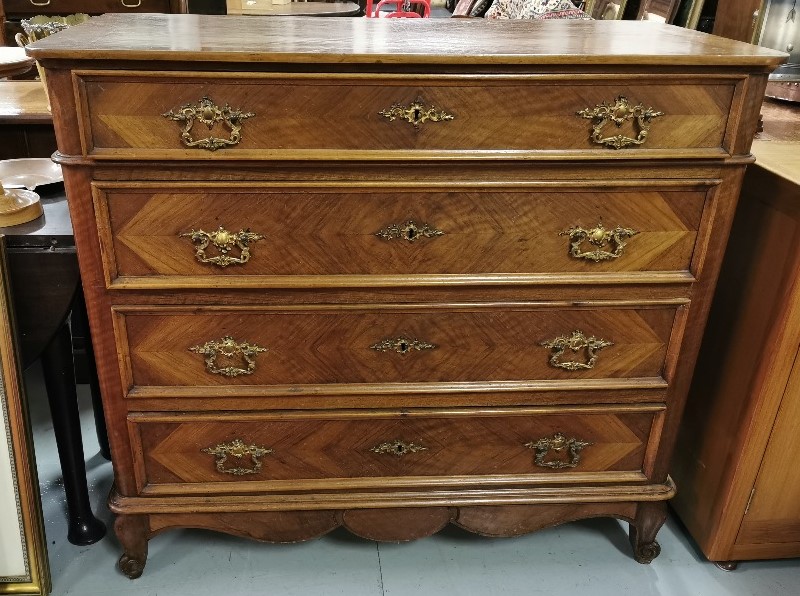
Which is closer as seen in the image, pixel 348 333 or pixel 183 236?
pixel 183 236

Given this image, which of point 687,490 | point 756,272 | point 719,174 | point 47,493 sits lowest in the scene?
point 47,493

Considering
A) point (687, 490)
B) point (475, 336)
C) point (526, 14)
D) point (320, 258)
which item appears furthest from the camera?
point (526, 14)

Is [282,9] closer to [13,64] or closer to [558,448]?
[13,64]

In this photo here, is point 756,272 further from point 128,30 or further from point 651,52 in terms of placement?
point 128,30

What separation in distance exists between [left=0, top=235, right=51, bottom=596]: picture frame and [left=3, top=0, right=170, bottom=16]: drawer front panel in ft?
10.3

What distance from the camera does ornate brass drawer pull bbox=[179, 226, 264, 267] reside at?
50.2 inches

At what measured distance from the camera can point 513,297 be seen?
139 centimetres

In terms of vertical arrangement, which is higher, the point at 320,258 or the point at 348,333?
the point at 320,258

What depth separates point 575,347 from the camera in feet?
4.72

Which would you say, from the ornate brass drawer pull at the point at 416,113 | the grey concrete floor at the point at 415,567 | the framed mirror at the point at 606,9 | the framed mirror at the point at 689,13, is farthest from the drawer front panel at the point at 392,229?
the framed mirror at the point at 606,9

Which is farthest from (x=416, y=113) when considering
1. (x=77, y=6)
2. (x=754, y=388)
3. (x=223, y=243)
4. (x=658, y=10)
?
(x=77, y=6)

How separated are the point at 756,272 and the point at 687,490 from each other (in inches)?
23.2

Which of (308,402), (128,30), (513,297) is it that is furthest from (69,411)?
(513,297)

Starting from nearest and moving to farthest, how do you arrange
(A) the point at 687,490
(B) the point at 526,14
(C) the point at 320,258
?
1. (C) the point at 320,258
2. (A) the point at 687,490
3. (B) the point at 526,14
